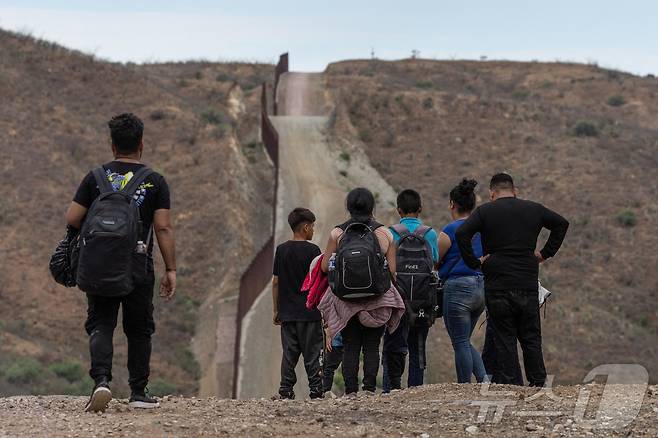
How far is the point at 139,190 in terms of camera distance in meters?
7.60

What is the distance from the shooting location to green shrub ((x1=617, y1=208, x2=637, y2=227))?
36750 millimetres

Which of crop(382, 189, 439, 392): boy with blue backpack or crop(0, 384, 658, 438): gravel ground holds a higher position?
crop(382, 189, 439, 392): boy with blue backpack

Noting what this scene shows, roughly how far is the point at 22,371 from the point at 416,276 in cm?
1541

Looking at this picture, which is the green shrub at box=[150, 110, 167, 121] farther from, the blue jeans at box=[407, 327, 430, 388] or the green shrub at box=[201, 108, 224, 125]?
the blue jeans at box=[407, 327, 430, 388]

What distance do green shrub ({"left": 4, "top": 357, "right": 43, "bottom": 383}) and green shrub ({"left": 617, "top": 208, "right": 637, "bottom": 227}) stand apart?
73.9ft

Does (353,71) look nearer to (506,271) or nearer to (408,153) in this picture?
(408,153)

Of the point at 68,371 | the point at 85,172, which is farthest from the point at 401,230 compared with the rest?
the point at 85,172

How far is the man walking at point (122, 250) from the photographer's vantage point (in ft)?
23.7

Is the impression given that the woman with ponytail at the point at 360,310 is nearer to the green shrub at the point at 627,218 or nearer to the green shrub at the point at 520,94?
the green shrub at the point at 627,218

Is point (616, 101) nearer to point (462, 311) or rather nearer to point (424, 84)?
point (424, 84)

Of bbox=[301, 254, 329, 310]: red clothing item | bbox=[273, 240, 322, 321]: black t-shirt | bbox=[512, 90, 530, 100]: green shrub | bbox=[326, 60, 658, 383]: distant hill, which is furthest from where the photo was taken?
bbox=[512, 90, 530, 100]: green shrub

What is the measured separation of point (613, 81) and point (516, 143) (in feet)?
67.0

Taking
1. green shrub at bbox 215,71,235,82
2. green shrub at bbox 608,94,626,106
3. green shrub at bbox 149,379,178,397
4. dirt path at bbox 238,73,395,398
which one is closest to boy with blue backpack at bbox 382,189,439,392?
dirt path at bbox 238,73,395,398

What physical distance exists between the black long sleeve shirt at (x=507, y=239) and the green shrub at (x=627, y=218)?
2974 centimetres
